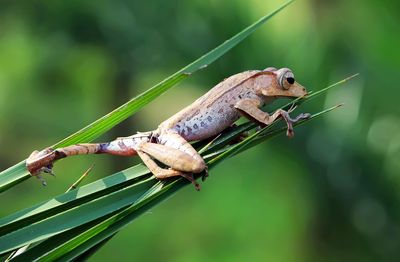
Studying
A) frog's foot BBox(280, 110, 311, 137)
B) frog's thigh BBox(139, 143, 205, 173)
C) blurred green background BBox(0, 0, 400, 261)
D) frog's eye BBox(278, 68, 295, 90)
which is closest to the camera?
frog's thigh BBox(139, 143, 205, 173)

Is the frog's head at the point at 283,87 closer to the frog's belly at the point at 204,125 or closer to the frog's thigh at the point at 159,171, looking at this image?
the frog's belly at the point at 204,125

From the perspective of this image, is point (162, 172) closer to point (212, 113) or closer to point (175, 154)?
point (175, 154)

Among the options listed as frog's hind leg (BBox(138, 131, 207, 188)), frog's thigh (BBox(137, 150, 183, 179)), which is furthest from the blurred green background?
frog's thigh (BBox(137, 150, 183, 179))

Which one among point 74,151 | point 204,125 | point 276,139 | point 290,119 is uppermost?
point 74,151

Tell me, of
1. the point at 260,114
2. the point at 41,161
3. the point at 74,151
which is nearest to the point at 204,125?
the point at 260,114

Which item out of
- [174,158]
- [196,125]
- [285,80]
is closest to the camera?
[174,158]

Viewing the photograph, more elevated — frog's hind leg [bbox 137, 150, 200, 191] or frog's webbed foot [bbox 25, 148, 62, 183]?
frog's webbed foot [bbox 25, 148, 62, 183]

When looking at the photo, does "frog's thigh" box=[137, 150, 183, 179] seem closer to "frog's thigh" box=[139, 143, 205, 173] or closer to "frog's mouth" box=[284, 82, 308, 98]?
"frog's thigh" box=[139, 143, 205, 173]
